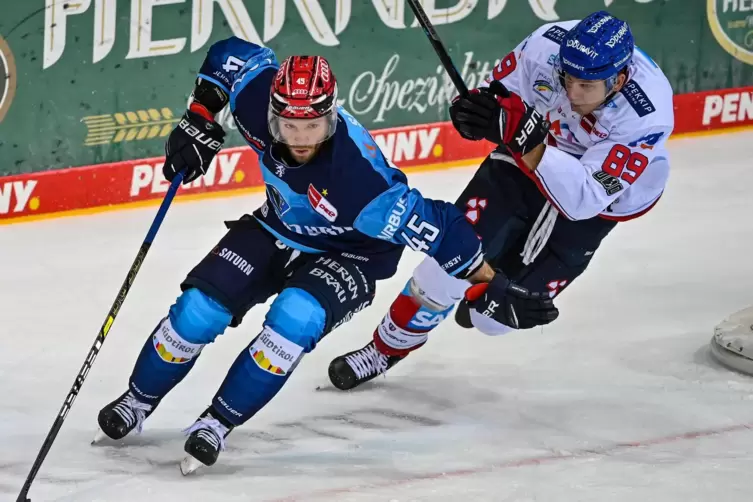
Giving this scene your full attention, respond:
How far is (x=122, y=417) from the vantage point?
4.21 m

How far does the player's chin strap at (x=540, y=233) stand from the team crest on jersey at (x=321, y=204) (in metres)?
1.04

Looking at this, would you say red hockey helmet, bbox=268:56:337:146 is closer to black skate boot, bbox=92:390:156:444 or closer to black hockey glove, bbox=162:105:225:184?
black hockey glove, bbox=162:105:225:184

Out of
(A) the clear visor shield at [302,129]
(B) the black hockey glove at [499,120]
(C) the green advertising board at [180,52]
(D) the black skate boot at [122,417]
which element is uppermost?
(A) the clear visor shield at [302,129]

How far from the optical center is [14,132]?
6543 mm

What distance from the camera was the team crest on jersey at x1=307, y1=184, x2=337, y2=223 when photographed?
13.4 feet

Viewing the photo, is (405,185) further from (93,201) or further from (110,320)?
(93,201)

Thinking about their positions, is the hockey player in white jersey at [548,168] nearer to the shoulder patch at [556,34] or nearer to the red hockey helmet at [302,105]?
the shoulder patch at [556,34]

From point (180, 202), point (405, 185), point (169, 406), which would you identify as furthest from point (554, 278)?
point (180, 202)

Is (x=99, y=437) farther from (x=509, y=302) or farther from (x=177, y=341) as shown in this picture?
(x=509, y=302)

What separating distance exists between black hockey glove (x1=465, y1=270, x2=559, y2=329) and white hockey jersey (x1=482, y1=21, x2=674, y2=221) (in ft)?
1.34

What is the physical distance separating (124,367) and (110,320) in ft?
2.78

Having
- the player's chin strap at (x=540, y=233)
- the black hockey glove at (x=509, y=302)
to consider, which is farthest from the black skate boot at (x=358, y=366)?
the black hockey glove at (x=509, y=302)

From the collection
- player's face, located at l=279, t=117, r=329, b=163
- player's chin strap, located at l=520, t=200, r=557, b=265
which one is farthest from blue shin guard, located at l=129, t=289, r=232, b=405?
player's chin strap, located at l=520, t=200, r=557, b=265

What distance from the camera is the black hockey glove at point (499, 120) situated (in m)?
4.23
